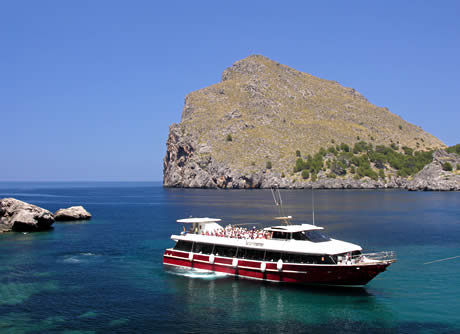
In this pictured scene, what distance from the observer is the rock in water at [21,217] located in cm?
7976

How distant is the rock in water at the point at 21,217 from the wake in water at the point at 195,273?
4397 centimetres

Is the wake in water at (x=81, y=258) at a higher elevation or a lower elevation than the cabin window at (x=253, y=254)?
lower

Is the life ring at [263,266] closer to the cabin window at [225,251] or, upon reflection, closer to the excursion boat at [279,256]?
the excursion boat at [279,256]

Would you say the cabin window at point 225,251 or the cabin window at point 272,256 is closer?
the cabin window at point 272,256

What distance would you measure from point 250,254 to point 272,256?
2.56 metres

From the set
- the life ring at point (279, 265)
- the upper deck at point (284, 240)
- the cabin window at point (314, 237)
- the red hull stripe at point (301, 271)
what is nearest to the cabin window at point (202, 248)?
the upper deck at point (284, 240)

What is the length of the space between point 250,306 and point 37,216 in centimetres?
6025

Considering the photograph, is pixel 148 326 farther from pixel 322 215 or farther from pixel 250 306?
pixel 322 215

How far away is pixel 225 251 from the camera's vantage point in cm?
4584

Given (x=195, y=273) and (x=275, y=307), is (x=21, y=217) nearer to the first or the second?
(x=195, y=273)

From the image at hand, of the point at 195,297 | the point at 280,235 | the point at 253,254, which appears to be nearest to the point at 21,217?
the point at 195,297

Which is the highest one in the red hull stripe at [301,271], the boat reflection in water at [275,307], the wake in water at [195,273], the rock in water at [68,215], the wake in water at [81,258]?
the rock in water at [68,215]

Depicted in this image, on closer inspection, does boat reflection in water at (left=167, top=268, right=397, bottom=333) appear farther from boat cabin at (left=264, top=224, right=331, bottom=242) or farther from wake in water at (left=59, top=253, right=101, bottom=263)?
wake in water at (left=59, top=253, right=101, bottom=263)

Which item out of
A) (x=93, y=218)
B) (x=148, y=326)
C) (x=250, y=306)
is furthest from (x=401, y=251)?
(x=93, y=218)
